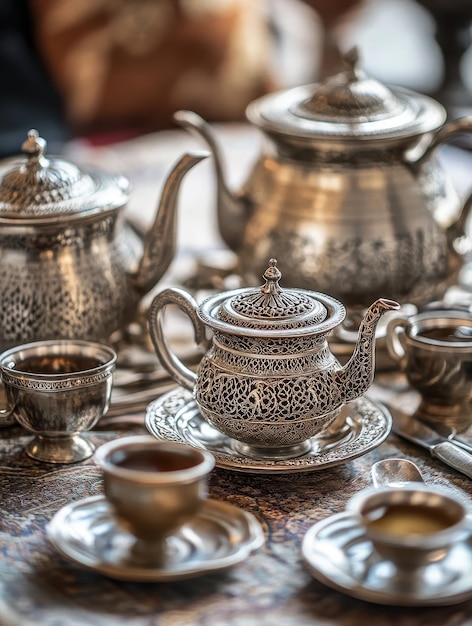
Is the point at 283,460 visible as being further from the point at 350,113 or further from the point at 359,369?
the point at 350,113

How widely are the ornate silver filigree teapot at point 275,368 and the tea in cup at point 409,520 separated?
0.56ft

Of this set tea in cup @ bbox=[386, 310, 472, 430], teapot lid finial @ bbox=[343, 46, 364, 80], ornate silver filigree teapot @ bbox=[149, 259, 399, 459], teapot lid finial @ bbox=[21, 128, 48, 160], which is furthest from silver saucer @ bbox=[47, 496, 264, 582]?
teapot lid finial @ bbox=[343, 46, 364, 80]

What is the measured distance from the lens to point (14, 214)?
4.00ft

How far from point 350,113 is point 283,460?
0.52m

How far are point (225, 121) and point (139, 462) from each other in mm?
2302

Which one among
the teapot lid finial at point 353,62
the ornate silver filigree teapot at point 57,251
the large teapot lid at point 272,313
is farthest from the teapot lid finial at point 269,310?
the teapot lid finial at point 353,62

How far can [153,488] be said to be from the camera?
2.76 feet

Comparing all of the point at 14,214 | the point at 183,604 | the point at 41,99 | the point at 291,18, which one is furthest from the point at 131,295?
the point at 291,18

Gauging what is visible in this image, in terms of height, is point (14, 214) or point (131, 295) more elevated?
point (14, 214)

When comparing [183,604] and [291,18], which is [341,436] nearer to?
[183,604]

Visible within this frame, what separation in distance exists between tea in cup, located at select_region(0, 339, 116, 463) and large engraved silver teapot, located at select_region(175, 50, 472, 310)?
0.36m

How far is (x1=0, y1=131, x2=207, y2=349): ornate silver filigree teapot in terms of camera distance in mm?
1235

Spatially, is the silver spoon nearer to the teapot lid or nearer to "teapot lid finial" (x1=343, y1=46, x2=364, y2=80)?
the teapot lid

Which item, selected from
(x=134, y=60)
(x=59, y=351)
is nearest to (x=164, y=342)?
(x=59, y=351)
